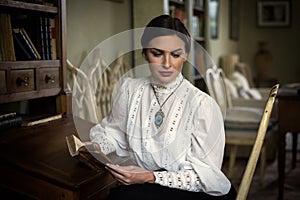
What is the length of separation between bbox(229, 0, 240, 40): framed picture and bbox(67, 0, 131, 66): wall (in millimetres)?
3515

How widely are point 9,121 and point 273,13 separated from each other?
5.69 metres

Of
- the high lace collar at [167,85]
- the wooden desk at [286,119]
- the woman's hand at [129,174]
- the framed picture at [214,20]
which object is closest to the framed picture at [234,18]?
the framed picture at [214,20]

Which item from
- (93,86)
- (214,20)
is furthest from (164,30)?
(214,20)

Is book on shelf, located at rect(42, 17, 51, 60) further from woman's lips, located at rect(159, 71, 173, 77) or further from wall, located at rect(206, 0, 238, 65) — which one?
wall, located at rect(206, 0, 238, 65)

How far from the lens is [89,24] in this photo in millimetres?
2381

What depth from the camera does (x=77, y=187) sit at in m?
1.19

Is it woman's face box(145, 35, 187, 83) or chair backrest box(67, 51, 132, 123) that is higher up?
woman's face box(145, 35, 187, 83)

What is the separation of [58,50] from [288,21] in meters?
5.35

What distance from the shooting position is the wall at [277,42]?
6559mm

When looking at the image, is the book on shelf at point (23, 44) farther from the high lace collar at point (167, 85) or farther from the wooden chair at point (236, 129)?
the wooden chair at point (236, 129)

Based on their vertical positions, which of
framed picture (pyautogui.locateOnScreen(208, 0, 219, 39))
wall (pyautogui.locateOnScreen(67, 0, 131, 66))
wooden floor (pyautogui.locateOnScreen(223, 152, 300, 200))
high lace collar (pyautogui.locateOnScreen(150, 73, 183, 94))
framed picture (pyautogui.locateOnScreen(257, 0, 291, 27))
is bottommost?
wooden floor (pyautogui.locateOnScreen(223, 152, 300, 200))

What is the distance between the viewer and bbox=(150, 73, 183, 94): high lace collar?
139 centimetres

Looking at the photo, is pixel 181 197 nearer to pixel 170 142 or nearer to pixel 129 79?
pixel 170 142

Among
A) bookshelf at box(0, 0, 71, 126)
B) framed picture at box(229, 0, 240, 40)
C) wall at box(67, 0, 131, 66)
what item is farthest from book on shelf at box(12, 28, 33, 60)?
framed picture at box(229, 0, 240, 40)
